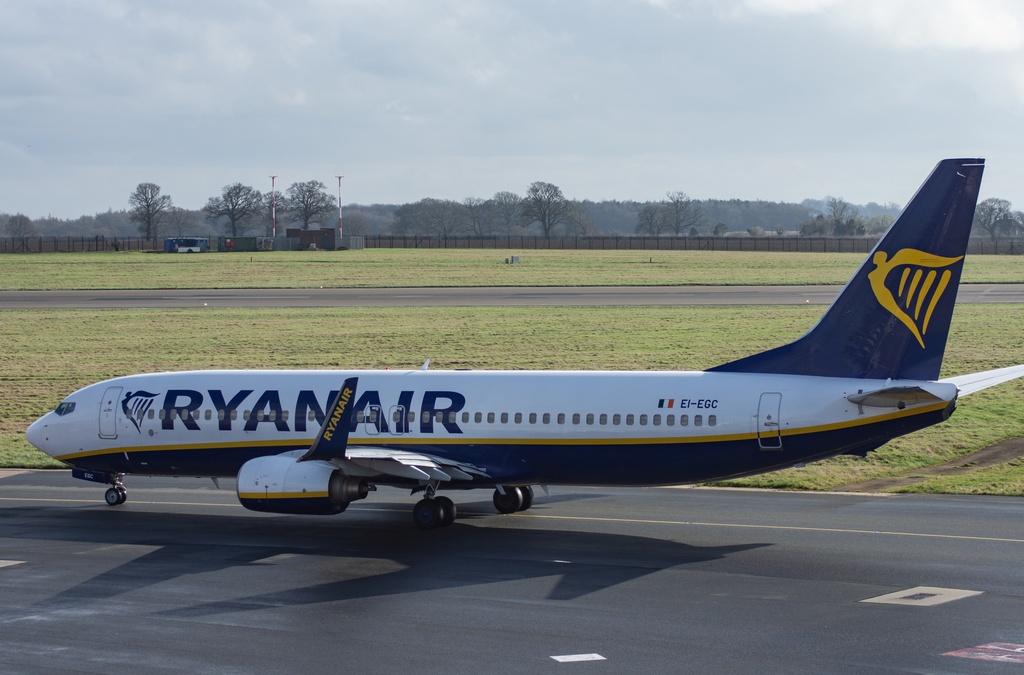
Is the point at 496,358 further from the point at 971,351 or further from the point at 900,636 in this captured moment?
the point at 900,636

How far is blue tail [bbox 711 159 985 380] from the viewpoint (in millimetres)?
27344

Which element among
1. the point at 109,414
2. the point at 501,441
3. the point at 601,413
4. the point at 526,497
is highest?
the point at 601,413

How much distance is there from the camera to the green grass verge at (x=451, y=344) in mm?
45469

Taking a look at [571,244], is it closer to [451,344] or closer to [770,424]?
[451,344]

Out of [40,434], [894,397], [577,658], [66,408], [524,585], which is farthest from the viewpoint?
[40,434]

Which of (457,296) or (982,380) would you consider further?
(457,296)

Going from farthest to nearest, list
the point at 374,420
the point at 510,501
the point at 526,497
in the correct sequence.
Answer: the point at 526,497
the point at 510,501
the point at 374,420

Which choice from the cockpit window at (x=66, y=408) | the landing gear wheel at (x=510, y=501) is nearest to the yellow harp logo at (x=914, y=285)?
the landing gear wheel at (x=510, y=501)

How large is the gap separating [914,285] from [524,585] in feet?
37.2

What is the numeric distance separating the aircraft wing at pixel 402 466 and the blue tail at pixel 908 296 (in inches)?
334

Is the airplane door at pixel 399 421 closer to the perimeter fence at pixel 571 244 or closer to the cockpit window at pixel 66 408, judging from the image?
the cockpit window at pixel 66 408

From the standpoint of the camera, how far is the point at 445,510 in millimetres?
30281

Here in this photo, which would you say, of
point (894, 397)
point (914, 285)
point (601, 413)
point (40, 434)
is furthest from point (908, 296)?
point (40, 434)

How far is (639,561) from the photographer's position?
26359 mm
